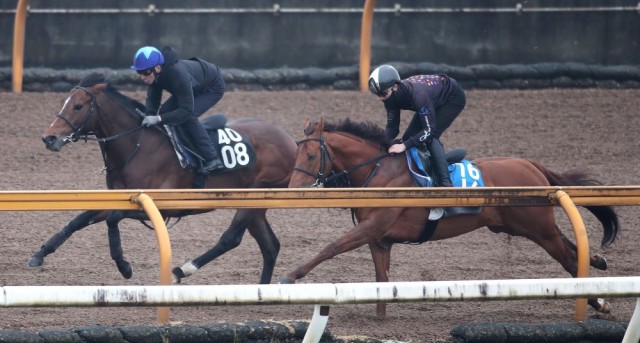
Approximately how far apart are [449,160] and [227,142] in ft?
5.83

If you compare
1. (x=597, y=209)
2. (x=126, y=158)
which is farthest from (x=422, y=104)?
(x=126, y=158)

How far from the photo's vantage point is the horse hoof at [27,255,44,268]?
28.5ft

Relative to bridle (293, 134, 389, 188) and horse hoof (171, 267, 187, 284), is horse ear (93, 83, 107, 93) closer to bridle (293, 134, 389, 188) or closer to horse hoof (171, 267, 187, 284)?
horse hoof (171, 267, 187, 284)

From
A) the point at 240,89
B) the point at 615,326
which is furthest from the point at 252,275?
the point at 240,89

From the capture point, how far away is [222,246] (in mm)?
8906

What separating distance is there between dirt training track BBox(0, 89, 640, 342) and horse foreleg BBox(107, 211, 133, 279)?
0.59ft

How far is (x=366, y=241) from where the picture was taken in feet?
25.9

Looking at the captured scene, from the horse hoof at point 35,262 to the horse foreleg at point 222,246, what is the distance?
3.14 feet

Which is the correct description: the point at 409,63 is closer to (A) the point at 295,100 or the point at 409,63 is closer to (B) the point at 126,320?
(A) the point at 295,100

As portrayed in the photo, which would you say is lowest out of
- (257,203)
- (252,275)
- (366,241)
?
(252,275)

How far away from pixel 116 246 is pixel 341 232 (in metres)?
2.36

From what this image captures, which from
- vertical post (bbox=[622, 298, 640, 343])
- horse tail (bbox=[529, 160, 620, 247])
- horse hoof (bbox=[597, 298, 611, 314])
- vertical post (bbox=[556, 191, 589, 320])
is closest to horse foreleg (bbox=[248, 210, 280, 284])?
horse tail (bbox=[529, 160, 620, 247])

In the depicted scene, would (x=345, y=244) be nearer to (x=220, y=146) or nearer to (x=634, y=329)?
(x=220, y=146)

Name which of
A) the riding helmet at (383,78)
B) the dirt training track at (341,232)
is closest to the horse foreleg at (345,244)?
the dirt training track at (341,232)
